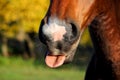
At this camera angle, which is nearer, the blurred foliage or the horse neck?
the horse neck

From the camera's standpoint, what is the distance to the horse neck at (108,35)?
3.58 m

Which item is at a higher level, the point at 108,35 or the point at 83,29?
the point at 83,29

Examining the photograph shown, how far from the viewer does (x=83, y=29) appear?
10.8 feet

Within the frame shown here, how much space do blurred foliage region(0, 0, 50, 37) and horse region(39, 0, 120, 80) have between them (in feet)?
88.5

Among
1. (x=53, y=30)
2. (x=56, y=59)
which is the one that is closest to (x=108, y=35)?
(x=56, y=59)

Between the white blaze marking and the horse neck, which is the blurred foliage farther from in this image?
the white blaze marking

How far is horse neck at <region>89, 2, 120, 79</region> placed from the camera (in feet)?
11.8

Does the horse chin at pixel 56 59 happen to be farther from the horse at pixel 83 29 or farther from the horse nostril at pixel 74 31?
the horse nostril at pixel 74 31

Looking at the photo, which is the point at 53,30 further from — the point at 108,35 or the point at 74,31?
the point at 108,35

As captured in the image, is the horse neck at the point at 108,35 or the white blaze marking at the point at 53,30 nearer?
the white blaze marking at the point at 53,30

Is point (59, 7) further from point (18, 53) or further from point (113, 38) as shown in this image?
point (18, 53)

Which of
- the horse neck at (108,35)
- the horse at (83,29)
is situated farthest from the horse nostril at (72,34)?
the horse neck at (108,35)

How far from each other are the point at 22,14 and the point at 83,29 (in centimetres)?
3025

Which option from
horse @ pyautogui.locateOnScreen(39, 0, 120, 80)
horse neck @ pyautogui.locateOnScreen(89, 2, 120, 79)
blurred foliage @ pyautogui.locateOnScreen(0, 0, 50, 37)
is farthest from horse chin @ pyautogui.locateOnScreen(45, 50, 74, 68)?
blurred foliage @ pyautogui.locateOnScreen(0, 0, 50, 37)
